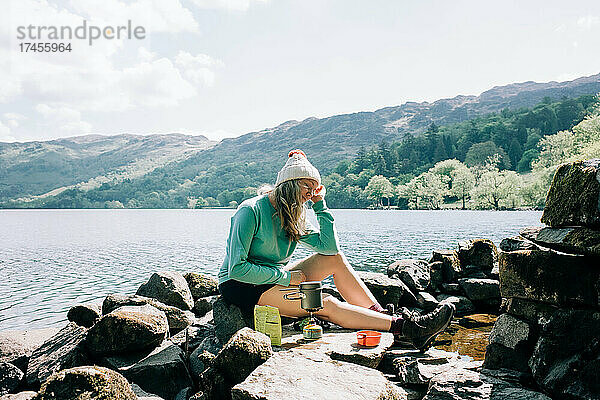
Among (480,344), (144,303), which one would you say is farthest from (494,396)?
(144,303)

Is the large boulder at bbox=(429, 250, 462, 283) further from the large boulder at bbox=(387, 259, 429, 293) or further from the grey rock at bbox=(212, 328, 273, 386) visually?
the grey rock at bbox=(212, 328, 273, 386)

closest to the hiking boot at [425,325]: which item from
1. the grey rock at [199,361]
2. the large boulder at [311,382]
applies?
the large boulder at [311,382]

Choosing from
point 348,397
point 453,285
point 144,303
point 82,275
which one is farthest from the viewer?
point 82,275

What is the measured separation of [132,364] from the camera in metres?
6.51

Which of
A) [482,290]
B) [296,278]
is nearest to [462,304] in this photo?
[482,290]

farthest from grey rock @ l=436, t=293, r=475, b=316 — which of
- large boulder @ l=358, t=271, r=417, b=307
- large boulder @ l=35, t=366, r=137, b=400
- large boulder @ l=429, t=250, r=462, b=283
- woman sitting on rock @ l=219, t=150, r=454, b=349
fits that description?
large boulder @ l=35, t=366, r=137, b=400

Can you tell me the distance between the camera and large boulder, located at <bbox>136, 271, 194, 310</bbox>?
10312 millimetres

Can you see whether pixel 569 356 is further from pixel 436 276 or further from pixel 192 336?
pixel 436 276

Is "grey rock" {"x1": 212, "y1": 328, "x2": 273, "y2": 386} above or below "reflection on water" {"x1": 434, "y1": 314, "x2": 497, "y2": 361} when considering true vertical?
above

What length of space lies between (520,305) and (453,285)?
6.95 m

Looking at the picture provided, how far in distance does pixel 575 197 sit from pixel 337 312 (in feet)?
11.6

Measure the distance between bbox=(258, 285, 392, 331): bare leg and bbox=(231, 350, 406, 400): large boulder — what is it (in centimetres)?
126

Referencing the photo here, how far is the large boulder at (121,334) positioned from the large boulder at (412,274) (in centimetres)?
640

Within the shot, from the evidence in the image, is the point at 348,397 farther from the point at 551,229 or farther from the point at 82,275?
the point at 82,275
